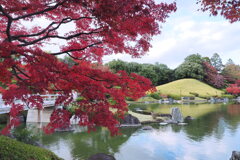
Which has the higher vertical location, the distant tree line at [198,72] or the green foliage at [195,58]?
the green foliage at [195,58]

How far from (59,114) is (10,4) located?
2241mm

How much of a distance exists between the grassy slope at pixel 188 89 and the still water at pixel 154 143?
90.4ft

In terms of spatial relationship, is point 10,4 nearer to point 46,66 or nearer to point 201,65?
point 46,66

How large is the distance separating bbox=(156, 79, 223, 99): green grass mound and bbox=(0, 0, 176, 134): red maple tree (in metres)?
33.6

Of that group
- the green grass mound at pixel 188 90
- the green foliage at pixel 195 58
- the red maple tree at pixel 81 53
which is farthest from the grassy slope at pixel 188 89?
the red maple tree at pixel 81 53

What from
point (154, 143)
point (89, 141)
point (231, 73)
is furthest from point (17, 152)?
point (231, 73)

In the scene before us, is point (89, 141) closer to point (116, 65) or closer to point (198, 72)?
point (116, 65)

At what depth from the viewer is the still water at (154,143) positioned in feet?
26.6

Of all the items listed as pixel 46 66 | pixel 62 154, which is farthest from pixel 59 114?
pixel 62 154

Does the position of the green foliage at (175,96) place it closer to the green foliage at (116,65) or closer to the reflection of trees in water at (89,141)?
the green foliage at (116,65)

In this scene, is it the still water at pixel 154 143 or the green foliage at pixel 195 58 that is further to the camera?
the green foliage at pixel 195 58

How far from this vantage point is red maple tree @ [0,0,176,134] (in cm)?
319

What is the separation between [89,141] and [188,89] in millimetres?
35654

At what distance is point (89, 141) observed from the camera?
1002 centimetres
